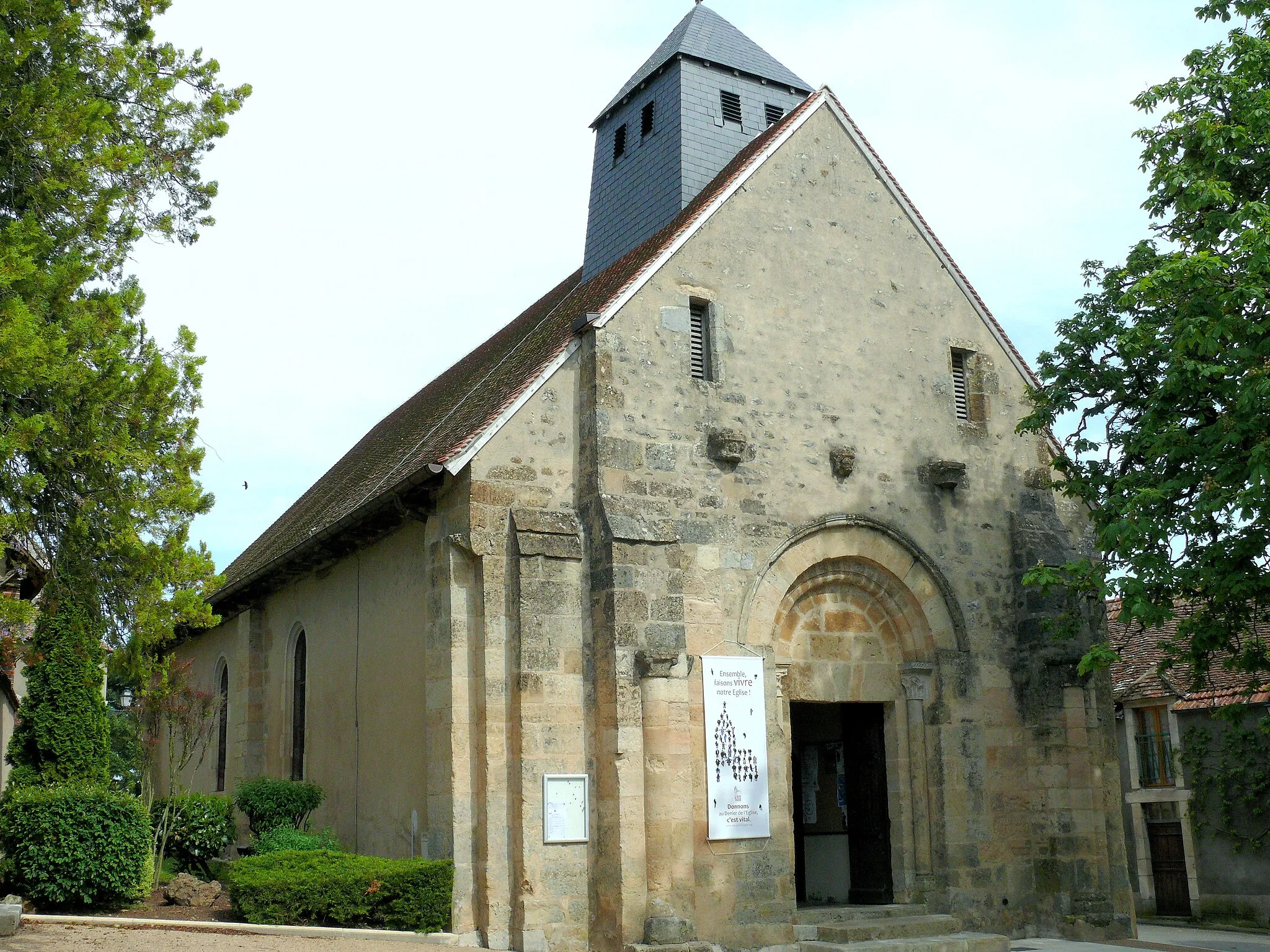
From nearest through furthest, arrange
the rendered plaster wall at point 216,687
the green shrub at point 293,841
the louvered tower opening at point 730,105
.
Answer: the green shrub at point 293,841, the louvered tower opening at point 730,105, the rendered plaster wall at point 216,687

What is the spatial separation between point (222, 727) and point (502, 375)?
10.3m

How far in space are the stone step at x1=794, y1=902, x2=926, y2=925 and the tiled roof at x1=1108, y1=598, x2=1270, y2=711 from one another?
9.04 metres

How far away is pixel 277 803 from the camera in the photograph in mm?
16094

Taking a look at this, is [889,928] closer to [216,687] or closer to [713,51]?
[713,51]

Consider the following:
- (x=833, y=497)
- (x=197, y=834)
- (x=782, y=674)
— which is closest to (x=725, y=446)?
(x=833, y=497)

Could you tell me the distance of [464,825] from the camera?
12.8 m

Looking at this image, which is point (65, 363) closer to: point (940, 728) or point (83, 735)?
point (83, 735)

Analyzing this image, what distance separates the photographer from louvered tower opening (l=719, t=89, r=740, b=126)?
19.1 m

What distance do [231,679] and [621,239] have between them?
9986 mm

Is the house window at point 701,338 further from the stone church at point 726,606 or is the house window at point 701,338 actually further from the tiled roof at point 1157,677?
the tiled roof at point 1157,677

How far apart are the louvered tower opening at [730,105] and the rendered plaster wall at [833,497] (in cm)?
259

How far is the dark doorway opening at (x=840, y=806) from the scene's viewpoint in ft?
52.4

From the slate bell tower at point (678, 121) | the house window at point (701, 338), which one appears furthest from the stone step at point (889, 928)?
the slate bell tower at point (678, 121)

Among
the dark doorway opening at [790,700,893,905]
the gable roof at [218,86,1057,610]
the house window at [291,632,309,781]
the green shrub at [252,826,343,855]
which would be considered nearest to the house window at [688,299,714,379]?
the gable roof at [218,86,1057,610]
